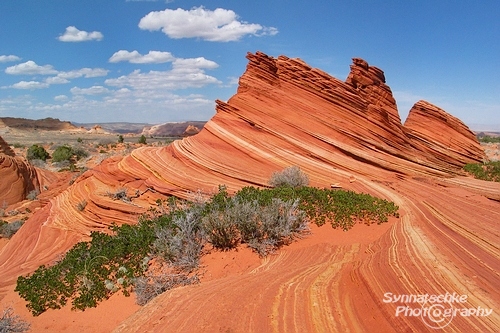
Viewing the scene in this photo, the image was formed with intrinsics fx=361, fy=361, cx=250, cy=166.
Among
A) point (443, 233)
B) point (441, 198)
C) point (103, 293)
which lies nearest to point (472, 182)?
point (441, 198)

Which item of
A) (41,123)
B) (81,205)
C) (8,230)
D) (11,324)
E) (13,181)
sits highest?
(41,123)

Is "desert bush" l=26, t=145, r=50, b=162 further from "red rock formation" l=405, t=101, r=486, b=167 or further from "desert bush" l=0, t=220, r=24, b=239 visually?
"red rock formation" l=405, t=101, r=486, b=167

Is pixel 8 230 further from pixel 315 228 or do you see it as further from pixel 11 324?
pixel 315 228

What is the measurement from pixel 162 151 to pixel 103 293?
7.45 m

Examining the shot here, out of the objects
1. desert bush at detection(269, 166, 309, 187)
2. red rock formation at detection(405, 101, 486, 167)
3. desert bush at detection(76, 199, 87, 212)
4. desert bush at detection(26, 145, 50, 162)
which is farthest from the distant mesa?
desert bush at detection(269, 166, 309, 187)

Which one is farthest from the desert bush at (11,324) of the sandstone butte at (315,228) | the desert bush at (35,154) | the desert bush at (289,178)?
the desert bush at (35,154)

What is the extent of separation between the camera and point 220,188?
35.1ft

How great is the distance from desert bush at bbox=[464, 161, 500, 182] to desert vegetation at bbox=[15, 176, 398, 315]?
8.15 meters

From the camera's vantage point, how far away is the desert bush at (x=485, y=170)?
574 inches

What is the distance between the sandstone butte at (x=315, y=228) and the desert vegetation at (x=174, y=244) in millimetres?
333

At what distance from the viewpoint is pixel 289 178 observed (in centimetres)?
1072

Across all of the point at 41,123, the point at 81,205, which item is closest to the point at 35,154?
the point at 81,205

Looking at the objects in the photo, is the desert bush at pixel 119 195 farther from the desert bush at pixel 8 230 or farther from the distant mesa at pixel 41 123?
the distant mesa at pixel 41 123

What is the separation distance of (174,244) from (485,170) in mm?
14177
